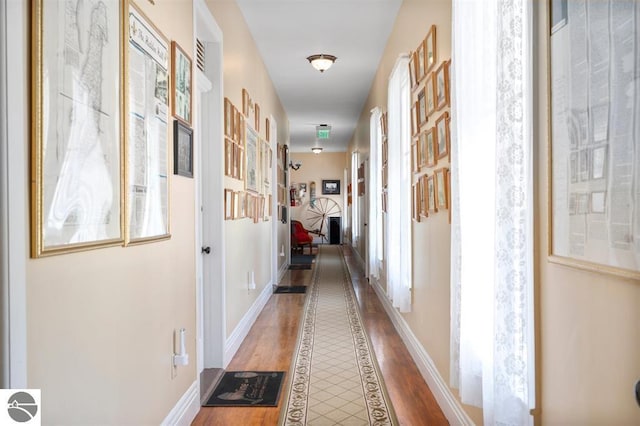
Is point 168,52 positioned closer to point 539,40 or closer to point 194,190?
point 194,190

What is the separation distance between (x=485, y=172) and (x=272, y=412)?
6.13 ft

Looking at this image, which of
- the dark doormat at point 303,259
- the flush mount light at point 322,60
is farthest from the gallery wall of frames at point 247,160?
the dark doormat at point 303,259

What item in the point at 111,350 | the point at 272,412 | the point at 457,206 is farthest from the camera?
the point at 272,412

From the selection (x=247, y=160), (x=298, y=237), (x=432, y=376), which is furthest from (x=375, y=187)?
(x=298, y=237)

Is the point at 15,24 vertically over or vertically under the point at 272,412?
over

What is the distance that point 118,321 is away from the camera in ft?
6.08

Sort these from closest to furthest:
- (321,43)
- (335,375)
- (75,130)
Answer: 1. (75,130)
2. (335,375)
3. (321,43)

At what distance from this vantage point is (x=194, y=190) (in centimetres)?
293

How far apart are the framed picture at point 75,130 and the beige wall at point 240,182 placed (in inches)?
75.8

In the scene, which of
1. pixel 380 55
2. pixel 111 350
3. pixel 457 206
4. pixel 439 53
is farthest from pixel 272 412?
pixel 380 55

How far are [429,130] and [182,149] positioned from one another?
5.26 feet

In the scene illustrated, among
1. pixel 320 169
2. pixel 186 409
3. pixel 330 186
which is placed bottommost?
pixel 186 409

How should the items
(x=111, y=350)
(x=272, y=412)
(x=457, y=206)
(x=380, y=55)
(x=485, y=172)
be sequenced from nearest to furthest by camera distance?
(x=111, y=350) → (x=485, y=172) → (x=457, y=206) → (x=272, y=412) → (x=380, y=55)

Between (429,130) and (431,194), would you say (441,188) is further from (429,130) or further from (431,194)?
(429,130)
